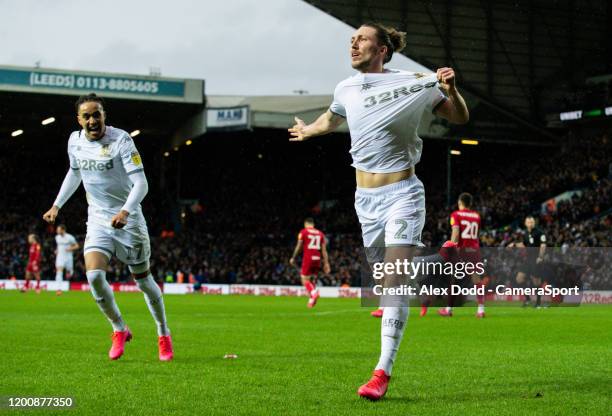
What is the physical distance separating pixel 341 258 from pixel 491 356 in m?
31.8

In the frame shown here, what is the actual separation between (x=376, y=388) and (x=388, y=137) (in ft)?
5.96

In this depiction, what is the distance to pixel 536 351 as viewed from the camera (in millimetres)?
9078

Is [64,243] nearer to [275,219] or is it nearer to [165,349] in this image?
[275,219]

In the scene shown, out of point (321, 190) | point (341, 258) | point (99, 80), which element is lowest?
point (341, 258)

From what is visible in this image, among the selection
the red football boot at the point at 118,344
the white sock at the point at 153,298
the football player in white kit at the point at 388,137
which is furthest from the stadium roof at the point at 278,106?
the football player in white kit at the point at 388,137

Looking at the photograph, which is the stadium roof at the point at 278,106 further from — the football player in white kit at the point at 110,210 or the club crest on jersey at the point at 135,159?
the club crest on jersey at the point at 135,159

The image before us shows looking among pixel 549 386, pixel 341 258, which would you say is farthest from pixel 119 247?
pixel 341 258

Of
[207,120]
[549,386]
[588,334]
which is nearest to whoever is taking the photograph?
[549,386]

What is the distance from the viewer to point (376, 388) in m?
5.50

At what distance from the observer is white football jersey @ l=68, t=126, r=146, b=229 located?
823 centimetres

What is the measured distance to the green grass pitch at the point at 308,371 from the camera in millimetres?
5336

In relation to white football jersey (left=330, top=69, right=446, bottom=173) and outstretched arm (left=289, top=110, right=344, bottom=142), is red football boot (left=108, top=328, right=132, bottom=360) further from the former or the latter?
white football jersey (left=330, top=69, right=446, bottom=173)

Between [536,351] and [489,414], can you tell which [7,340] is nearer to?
[536,351]

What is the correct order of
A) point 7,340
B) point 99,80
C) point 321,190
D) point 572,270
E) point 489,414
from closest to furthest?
point 489,414 → point 7,340 → point 572,270 → point 99,80 → point 321,190
